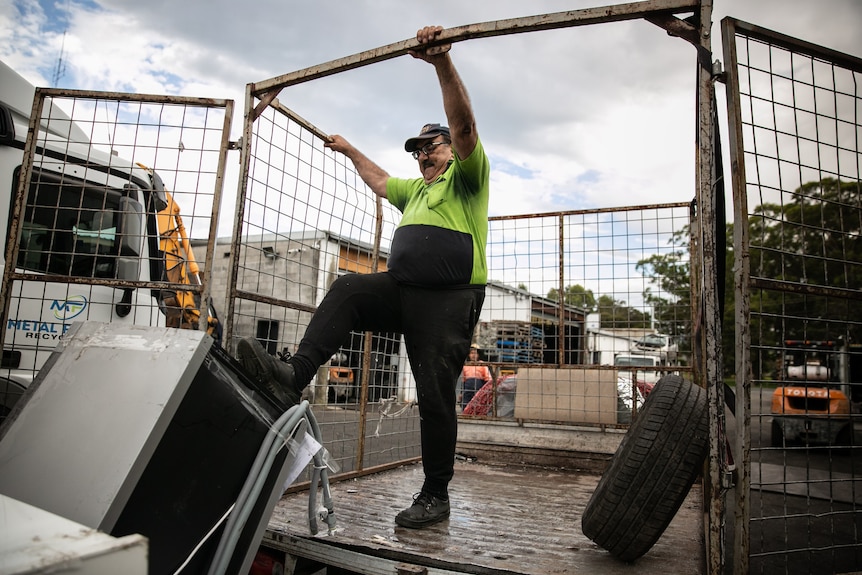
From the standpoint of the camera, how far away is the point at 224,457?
1.54 m

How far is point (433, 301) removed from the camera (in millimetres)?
2484

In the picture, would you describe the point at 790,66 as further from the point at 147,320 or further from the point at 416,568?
the point at 147,320

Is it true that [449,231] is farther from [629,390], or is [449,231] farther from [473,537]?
[629,390]

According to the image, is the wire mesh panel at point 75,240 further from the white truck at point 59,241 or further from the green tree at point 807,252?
the green tree at point 807,252

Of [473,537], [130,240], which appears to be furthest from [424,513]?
[130,240]

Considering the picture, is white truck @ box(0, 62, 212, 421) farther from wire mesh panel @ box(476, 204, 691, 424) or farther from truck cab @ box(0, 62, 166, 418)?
wire mesh panel @ box(476, 204, 691, 424)

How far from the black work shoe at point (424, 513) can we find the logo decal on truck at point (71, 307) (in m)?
2.41

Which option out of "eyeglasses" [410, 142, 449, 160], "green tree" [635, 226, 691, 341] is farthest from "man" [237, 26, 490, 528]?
"green tree" [635, 226, 691, 341]

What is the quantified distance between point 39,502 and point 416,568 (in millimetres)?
1152

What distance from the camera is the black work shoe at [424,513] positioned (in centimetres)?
235

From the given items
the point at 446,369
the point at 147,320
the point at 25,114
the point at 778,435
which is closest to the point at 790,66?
the point at 446,369

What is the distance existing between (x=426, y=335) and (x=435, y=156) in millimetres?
980

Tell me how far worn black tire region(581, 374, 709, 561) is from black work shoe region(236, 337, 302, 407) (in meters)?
1.21

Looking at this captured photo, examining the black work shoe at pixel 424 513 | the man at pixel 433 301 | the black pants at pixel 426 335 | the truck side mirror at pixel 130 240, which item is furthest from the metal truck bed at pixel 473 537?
the truck side mirror at pixel 130 240
